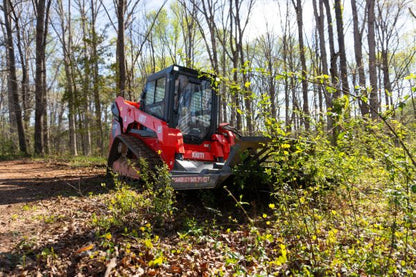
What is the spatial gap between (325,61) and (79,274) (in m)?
12.7

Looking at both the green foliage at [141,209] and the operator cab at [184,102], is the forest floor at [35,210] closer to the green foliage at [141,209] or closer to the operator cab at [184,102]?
the green foliage at [141,209]

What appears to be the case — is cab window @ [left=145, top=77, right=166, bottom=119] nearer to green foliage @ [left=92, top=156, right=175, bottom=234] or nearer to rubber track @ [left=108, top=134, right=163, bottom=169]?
rubber track @ [left=108, top=134, right=163, bottom=169]

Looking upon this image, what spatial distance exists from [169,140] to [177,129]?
43 centimetres

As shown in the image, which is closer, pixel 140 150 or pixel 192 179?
pixel 192 179

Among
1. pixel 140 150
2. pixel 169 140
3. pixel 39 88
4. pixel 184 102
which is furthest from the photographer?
pixel 39 88

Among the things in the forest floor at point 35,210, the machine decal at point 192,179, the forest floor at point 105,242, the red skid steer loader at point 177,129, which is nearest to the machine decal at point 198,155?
the red skid steer loader at point 177,129

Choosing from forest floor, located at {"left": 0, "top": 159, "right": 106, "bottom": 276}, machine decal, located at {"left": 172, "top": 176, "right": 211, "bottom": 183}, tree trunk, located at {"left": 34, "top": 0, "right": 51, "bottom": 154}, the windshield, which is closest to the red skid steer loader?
the windshield

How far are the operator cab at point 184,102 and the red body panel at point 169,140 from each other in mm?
212

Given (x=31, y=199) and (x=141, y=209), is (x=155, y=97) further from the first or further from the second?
(x=31, y=199)

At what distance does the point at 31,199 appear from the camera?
18.6 ft

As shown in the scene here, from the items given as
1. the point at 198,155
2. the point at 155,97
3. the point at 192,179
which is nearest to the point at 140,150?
the point at 198,155

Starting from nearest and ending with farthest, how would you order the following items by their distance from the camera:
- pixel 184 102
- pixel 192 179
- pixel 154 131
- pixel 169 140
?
pixel 192 179
pixel 169 140
pixel 154 131
pixel 184 102

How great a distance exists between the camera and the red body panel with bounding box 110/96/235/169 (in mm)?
5672

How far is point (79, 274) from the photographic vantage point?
2.98 m
